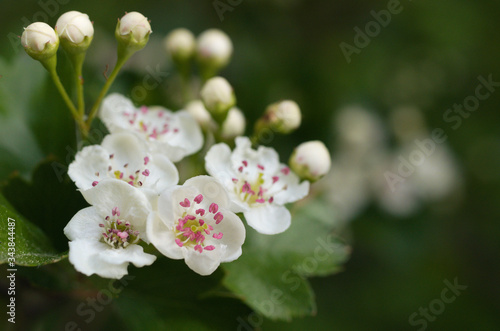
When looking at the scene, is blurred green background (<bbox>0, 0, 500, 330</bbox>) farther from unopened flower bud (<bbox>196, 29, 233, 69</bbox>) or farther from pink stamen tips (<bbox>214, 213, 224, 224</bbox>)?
pink stamen tips (<bbox>214, 213, 224, 224</bbox>)

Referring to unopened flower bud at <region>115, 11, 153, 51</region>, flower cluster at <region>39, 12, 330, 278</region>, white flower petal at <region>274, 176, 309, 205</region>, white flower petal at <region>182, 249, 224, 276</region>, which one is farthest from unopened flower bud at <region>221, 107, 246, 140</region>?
white flower petal at <region>182, 249, 224, 276</region>

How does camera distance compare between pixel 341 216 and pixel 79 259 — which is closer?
pixel 79 259

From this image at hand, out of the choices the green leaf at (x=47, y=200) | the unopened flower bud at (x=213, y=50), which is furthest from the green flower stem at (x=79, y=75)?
the unopened flower bud at (x=213, y=50)

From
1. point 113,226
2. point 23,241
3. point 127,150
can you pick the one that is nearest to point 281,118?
point 127,150

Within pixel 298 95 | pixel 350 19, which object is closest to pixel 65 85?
pixel 298 95

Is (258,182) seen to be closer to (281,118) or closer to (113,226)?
(281,118)

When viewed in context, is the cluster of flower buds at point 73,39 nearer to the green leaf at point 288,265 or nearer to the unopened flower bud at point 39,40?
the unopened flower bud at point 39,40

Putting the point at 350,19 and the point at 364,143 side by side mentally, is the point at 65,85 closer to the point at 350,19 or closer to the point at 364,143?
the point at 364,143
